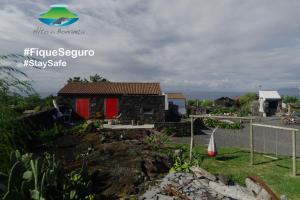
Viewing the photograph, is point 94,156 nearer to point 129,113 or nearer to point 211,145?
point 211,145

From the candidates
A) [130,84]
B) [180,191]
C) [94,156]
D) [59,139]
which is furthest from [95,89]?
[180,191]

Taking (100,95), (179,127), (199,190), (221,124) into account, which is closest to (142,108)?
(179,127)

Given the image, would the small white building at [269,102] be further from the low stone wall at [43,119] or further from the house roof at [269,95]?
the low stone wall at [43,119]

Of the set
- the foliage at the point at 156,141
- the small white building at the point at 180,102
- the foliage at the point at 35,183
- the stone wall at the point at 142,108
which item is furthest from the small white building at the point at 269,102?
the foliage at the point at 35,183

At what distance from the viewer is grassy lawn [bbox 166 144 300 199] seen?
951 cm

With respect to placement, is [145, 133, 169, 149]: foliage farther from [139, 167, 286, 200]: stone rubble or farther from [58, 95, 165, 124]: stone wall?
[58, 95, 165, 124]: stone wall

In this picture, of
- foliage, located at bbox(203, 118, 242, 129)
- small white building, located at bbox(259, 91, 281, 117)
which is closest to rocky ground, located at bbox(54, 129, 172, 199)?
foliage, located at bbox(203, 118, 242, 129)

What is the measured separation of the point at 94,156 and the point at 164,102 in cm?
1629

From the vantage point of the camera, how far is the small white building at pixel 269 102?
1555 inches

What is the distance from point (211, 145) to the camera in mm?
12570

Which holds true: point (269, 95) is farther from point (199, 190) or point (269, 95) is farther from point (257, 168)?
point (199, 190)

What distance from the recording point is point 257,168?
39.0 feet

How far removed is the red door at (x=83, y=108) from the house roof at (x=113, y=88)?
98 centimetres

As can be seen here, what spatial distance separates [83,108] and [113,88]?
403 centimetres
